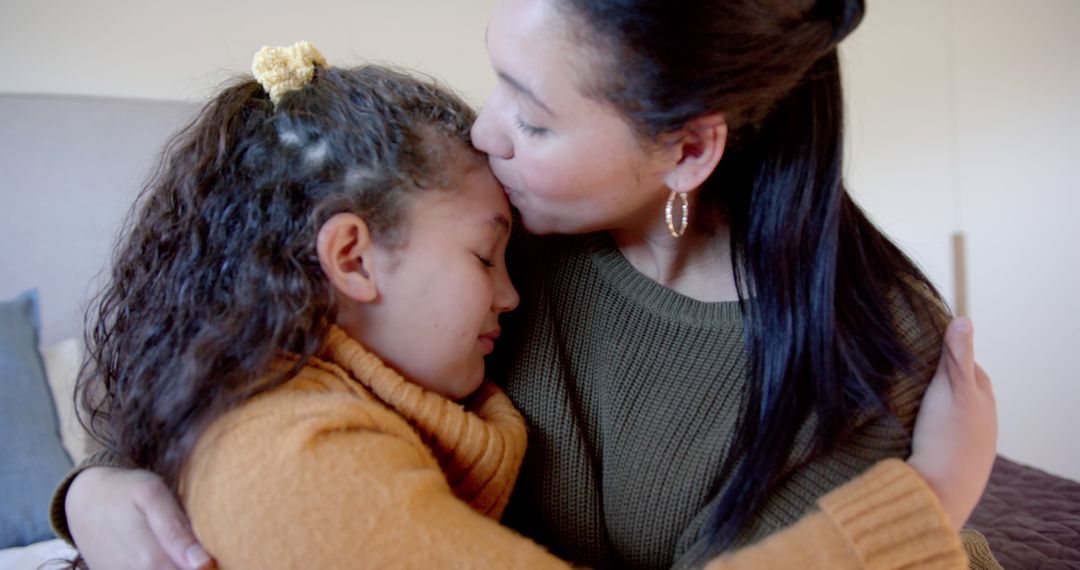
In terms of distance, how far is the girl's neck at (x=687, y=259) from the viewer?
100 centimetres

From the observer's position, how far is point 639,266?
1042 millimetres

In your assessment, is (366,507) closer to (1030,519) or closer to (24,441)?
(1030,519)

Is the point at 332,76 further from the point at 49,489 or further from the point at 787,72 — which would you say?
the point at 49,489

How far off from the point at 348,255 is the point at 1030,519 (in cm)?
141

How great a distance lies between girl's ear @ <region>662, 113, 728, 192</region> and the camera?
85cm

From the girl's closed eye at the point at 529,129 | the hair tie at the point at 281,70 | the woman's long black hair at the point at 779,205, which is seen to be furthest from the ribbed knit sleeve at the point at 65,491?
the woman's long black hair at the point at 779,205

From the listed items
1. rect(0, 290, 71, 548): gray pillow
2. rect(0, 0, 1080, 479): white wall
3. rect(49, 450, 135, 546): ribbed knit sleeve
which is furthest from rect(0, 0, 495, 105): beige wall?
rect(49, 450, 135, 546): ribbed knit sleeve

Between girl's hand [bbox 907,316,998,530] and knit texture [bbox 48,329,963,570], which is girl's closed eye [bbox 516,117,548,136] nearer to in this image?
knit texture [bbox 48,329,963,570]

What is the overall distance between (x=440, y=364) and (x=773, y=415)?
15.1 inches

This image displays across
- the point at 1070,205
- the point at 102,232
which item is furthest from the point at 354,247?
the point at 1070,205

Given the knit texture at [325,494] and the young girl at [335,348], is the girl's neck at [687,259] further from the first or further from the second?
the knit texture at [325,494]

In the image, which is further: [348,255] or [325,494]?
[348,255]

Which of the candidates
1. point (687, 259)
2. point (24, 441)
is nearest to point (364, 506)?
point (687, 259)

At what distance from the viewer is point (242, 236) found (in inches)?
32.5
